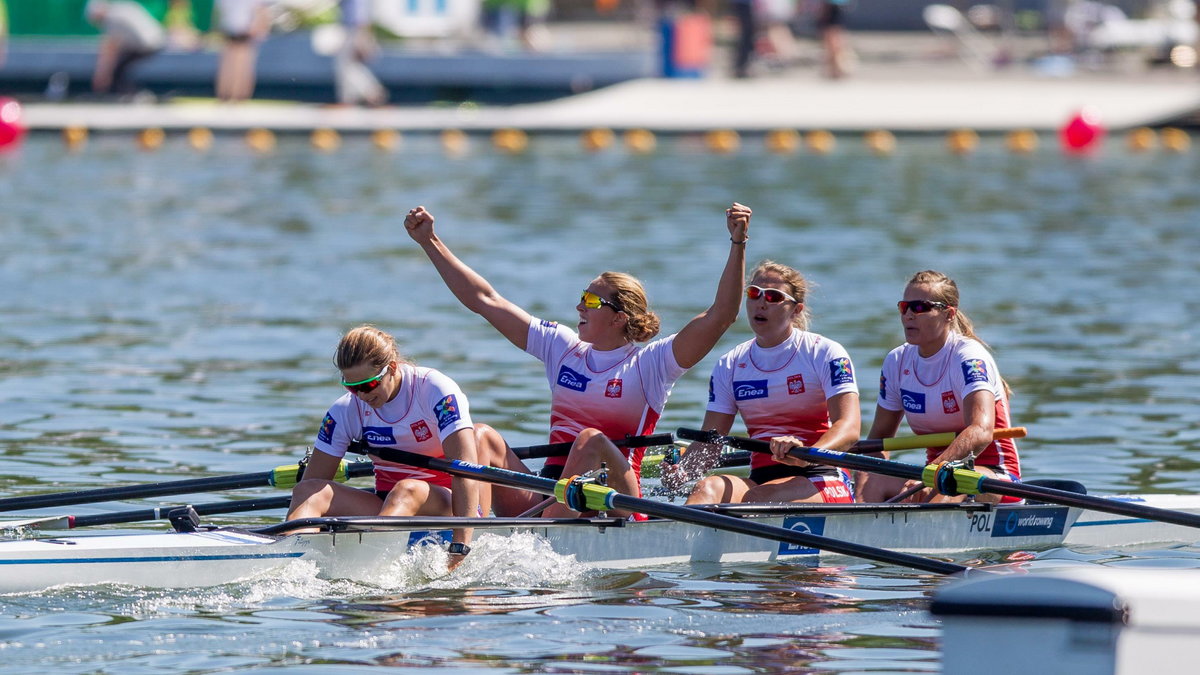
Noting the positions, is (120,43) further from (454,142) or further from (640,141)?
(640,141)

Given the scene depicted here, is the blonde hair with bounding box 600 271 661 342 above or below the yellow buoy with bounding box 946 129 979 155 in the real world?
below

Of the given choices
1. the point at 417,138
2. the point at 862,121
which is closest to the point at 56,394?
the point at 417,138

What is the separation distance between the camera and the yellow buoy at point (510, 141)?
25656mm

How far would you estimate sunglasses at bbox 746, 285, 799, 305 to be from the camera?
8.01 meters

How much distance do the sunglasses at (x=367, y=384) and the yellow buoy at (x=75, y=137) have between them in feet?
63.2

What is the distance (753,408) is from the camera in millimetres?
8234

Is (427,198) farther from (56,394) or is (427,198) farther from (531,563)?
(531,563)

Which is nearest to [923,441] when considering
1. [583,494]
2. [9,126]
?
[583,494]

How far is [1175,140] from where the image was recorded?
25406 mm

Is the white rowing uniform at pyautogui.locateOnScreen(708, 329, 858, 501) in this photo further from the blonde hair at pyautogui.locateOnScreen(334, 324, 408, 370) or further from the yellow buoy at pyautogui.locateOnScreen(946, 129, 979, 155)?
the yellow buoy at pyautogui.locateOnScreen(946, 129, 979, 155)

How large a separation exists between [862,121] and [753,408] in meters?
18.7

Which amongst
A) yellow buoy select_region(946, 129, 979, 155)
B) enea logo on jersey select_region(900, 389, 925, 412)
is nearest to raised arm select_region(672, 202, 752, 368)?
enea logo on jersey select_region(900, 389, 925, 412)

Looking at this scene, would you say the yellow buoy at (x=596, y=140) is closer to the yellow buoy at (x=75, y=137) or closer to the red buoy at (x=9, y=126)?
the yellow buoy at (x=75, y=137)

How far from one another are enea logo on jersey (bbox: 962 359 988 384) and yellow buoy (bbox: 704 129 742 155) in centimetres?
1746
